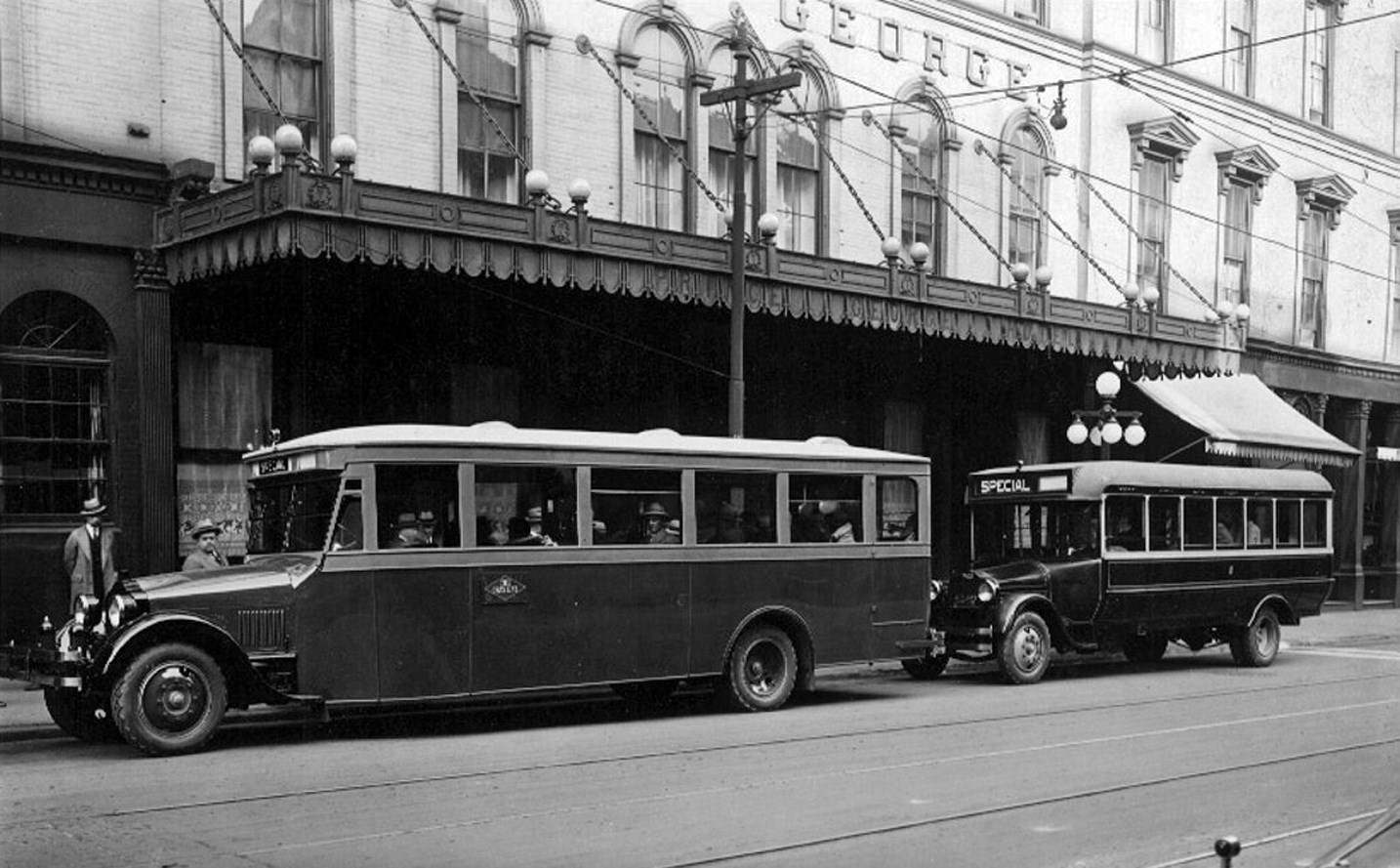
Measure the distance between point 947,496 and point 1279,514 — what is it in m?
6.66

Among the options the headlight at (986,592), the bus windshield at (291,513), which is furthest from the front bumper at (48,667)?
the headlight at (986,592)

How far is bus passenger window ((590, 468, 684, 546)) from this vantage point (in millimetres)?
12906

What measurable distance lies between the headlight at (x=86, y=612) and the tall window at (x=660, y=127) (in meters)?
11.0

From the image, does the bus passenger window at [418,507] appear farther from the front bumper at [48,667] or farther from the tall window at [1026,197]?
the tall window at [1026,197]

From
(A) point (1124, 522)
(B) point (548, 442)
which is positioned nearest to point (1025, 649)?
(A) point (1124, 522)

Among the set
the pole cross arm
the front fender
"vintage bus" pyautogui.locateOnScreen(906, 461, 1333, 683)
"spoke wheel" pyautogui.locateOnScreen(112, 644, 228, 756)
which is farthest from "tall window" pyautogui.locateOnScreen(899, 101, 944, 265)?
"spoke wheel" pyautogui.locateOnScreen(112, 644, 228, 756)

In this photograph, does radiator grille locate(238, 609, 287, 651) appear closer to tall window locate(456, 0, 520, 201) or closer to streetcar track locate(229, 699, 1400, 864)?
streetcar track locate(229, 699, 1400, 864)

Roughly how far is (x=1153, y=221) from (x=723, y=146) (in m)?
10.6

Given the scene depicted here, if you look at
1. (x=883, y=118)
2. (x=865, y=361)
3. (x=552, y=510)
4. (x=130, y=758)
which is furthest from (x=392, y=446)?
(x=883, y=118)

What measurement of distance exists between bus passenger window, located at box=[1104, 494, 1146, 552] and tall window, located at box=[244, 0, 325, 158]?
997 centimetres

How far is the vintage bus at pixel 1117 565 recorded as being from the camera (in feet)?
54.6

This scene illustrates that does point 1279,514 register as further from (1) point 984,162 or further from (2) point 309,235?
(2) point 309,235

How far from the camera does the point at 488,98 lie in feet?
61.2

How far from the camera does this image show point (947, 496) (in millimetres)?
25062
